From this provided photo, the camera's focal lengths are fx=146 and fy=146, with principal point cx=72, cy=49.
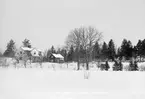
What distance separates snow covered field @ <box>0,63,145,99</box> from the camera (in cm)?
444

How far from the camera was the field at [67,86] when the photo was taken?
4441mm

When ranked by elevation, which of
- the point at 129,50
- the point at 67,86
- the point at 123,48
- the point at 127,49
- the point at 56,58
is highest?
the point at 123,48

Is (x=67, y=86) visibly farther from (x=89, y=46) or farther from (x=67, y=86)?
(x=89, y=46)

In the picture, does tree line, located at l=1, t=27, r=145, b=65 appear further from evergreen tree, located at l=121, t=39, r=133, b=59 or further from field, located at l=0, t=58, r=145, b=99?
field, located at l=0, t=58, r=145, b=99

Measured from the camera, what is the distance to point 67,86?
5.61 meters

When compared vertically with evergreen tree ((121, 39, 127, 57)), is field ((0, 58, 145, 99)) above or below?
below

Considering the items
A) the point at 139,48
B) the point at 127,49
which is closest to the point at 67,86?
the point at 139,48

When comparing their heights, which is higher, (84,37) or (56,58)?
(84,37)

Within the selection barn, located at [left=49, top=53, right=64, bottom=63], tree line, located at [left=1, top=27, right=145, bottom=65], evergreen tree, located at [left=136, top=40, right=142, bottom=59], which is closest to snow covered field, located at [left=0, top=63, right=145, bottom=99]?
tree line, located at [left=1, top=27, right=145, bottom=65]

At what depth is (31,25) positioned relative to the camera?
4.33 metres

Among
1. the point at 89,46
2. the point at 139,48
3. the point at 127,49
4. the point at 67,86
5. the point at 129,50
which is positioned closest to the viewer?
the point at 67,86

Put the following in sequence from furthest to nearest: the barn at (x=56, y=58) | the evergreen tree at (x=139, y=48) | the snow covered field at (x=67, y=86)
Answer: the barn at (x=56, y=58) < the evergreen tree at (x=139, y=48) < the snow covered field at (x=67, y=86)

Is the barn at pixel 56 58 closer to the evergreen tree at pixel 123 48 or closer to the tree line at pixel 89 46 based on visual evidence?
the tree line at pixel 89 46

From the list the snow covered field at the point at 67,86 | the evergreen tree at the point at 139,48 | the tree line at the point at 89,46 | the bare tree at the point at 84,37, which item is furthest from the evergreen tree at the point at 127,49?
the snow covered field at the point at 67,86
